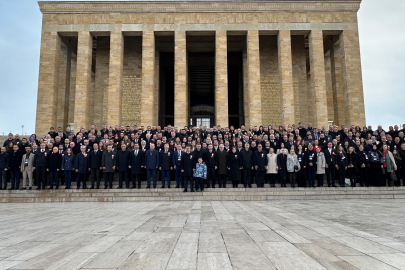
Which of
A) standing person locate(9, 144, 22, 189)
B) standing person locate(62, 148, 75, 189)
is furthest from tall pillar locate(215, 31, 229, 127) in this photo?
standing person locate(9, 144, 22, 189)

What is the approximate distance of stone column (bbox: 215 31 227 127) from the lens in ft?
68.2

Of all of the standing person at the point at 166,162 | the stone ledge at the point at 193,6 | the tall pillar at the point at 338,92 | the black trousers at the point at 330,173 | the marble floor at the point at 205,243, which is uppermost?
the stone ledge at the point at 193,6

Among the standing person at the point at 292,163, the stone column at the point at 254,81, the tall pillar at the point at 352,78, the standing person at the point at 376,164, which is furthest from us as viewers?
the tall pillar at the point at 352,78

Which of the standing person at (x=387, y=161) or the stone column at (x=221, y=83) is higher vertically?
the stone column at (x=221, y=83)

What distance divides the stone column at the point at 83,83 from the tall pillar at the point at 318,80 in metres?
16.8

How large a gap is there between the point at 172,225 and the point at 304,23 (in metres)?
21.5

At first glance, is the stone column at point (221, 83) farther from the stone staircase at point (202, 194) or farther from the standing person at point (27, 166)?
the standing person at point (27, 166)

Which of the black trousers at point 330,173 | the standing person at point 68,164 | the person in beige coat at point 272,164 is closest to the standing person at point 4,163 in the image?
the standing person at point 68,164

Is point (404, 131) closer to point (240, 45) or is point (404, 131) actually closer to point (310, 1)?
point (310, 1)

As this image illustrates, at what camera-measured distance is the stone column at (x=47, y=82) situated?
2064 cm

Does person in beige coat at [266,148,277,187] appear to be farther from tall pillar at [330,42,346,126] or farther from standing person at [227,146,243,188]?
tall pillar at [330,42,346,126]

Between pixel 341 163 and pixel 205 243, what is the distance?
913cm

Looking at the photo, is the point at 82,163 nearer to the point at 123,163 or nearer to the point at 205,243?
the point at 123,163

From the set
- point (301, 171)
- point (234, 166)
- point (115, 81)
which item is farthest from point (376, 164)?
point (115, 81)
